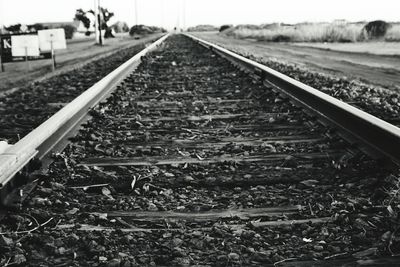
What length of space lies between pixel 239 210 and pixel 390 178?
2.50 feet

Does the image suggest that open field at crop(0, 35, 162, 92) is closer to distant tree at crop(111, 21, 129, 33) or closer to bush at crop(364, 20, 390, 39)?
bush at crop(364, 20, 390, 39)

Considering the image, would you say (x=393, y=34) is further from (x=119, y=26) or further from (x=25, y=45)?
(x=119, y=26)

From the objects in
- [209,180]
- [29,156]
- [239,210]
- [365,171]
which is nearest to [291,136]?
[365,171]

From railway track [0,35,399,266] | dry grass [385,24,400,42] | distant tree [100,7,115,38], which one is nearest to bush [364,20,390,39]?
dry grass [385,24,400,42]

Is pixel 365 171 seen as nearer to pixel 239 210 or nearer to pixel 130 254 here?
pixel 239 210

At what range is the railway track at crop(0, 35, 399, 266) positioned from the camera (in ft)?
5.44

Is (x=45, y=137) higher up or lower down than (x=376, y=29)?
lower down

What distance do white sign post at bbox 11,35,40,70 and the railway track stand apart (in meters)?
10.5

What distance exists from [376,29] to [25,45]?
69.2 feet

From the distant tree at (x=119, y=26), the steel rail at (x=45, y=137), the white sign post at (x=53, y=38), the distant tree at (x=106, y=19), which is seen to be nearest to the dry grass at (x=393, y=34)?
the white sign post at (x=53, y=38)

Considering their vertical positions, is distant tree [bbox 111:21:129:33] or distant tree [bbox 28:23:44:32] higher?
distant tree [bbox 111:21:129:33]

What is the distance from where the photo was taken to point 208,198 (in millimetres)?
2205

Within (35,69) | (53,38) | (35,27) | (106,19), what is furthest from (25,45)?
(106,19)

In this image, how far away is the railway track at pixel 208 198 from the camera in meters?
1.66
